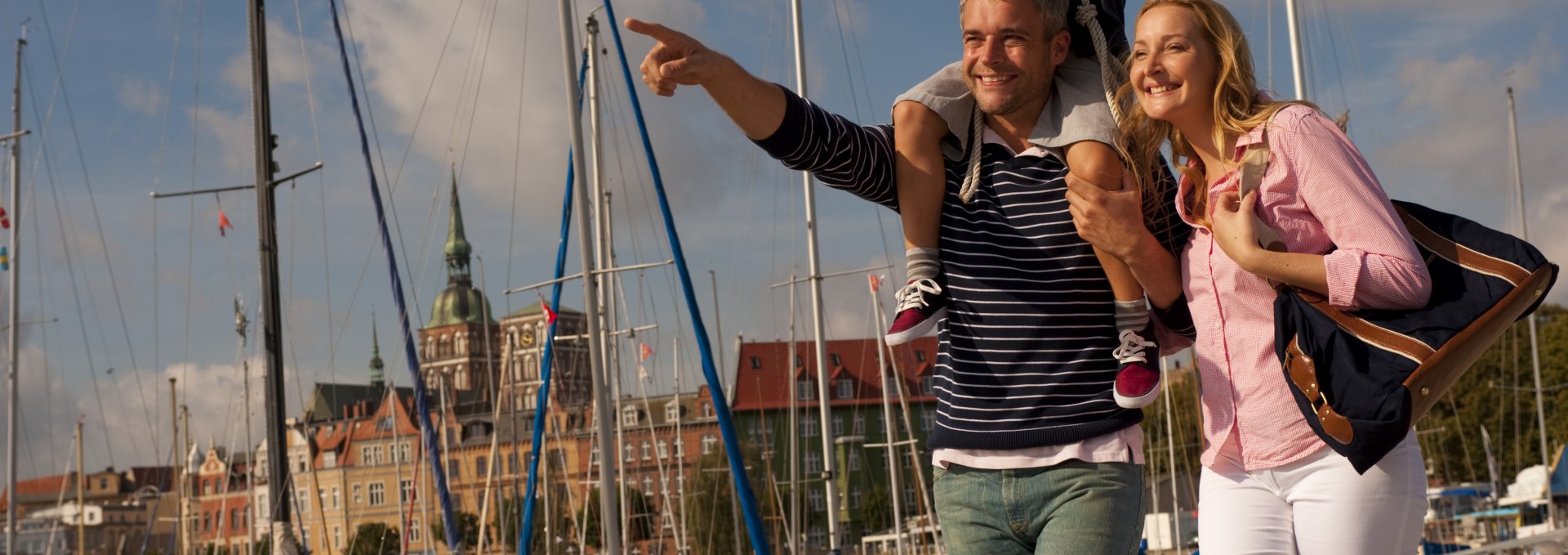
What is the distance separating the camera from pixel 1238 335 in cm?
241

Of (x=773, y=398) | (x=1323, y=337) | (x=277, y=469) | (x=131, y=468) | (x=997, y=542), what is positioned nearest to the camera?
(x=1323, y=337)

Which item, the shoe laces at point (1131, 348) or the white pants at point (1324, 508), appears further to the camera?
the shoe laces at point (1131, 348)

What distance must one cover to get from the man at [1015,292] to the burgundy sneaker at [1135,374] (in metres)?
0.06

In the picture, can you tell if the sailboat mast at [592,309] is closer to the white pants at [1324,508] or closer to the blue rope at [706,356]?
the blue rope at [706,356]

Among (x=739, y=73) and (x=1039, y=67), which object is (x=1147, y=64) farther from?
(x=739, y=73)

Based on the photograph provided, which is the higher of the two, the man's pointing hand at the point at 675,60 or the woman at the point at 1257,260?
the man's pointing hand at the point at 675,60

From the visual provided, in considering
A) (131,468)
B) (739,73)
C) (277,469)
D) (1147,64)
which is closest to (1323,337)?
(1147,64)

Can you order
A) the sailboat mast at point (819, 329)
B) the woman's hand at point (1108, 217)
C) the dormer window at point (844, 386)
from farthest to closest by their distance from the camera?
the dormer window at point (844, 386) → the sailboat mast at point (819, 329) → the woman's hand at point (1108, 217)

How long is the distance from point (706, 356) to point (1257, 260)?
1120 cm

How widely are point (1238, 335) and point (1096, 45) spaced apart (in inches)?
24.1

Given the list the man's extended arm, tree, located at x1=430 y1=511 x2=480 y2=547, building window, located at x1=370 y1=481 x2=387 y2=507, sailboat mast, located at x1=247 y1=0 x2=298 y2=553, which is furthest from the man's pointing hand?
building window, located at x1=370 y1=481 x2=387 y2=507

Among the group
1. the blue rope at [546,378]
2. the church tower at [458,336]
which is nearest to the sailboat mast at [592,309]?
the blue rope at [546,378]

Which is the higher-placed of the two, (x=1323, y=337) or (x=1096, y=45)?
(x=1096, y=45)

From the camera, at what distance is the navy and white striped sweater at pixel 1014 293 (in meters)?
2.50
